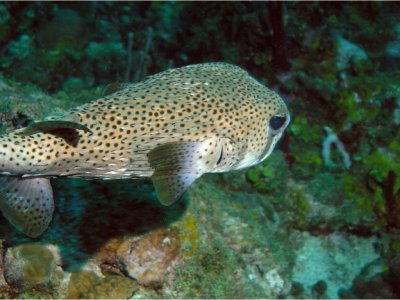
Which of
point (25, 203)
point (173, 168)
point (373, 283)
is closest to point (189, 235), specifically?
point (173, 168)

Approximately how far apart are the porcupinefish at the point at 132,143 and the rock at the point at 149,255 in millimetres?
931

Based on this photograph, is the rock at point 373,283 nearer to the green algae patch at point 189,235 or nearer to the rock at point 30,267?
the green algae patch at point 189,235

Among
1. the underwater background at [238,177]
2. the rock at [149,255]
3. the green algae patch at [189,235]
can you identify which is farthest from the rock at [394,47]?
the rock at [149,255]

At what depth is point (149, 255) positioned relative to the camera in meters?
3.48

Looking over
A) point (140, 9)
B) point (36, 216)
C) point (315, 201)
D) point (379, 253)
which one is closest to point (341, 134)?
point (315, 201)

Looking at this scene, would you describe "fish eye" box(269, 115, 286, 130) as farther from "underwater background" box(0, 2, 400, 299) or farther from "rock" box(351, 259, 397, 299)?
"rock" box(351, 259, 397, 299)

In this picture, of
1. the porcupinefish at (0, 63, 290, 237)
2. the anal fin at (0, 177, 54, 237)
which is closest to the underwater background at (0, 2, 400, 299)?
the anal fin at (0, 177, 54, 237)

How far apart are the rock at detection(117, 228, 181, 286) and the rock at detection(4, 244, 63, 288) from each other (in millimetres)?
576

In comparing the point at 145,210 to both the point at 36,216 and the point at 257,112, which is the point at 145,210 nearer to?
the point at 36,216

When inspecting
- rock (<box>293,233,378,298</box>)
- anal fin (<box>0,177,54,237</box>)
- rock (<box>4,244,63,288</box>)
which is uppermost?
anal fin (<box>0,177,54,237</box>)

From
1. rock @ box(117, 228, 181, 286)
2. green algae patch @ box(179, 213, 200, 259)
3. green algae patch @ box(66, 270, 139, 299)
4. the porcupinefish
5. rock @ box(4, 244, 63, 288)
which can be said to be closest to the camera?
the porcupinefish

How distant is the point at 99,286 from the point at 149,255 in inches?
19.2

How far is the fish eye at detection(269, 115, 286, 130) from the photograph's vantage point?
3062 millimetres

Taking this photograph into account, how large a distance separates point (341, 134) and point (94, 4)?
843 cm
